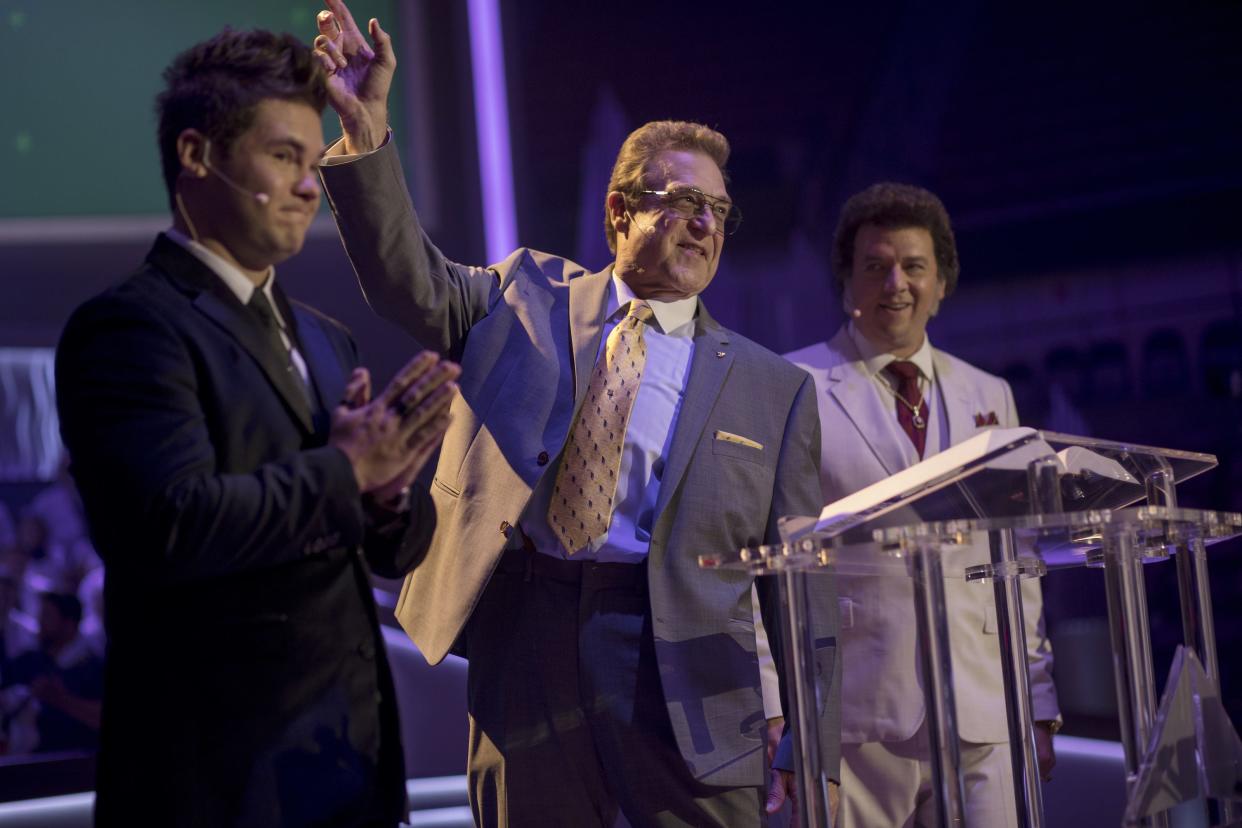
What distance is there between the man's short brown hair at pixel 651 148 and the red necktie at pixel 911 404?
0.70m

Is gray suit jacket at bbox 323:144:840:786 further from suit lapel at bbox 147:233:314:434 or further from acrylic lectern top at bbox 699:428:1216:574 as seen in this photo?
suit lapel at bbox 147:233:314:434

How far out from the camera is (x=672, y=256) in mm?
2539

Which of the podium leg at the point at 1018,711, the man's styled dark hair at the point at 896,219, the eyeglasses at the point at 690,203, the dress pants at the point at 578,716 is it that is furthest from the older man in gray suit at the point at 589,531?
the man's styled dark hair at the point at 896,219

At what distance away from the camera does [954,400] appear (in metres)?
3.09

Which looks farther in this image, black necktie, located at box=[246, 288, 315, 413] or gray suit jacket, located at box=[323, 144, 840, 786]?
gray suit jacket, located at box=[323, 144, 840, 786]

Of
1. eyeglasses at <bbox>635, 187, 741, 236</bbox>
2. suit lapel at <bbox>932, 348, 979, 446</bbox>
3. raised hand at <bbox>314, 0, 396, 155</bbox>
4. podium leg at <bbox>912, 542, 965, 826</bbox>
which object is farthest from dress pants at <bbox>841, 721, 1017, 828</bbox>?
raised hand at <bbox>314, 0, 396, 155</bbox>

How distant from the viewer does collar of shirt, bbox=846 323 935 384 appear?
3113 mm

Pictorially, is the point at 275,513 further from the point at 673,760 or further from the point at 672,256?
the point at 672,256

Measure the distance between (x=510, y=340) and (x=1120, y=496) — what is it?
3.58ft

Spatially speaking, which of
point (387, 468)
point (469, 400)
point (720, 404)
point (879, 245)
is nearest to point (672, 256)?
point (720, 404)

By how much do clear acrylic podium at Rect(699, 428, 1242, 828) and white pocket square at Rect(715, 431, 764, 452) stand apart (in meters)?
0.43

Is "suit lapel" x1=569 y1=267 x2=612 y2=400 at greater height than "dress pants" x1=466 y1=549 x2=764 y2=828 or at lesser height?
greater

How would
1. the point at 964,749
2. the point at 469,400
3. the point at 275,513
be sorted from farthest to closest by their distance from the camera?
the point at 964,749, the point at 469,400, the point at 275,513

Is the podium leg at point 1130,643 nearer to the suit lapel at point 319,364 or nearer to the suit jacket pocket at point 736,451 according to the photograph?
the suit jacket pocket at point 736,451
